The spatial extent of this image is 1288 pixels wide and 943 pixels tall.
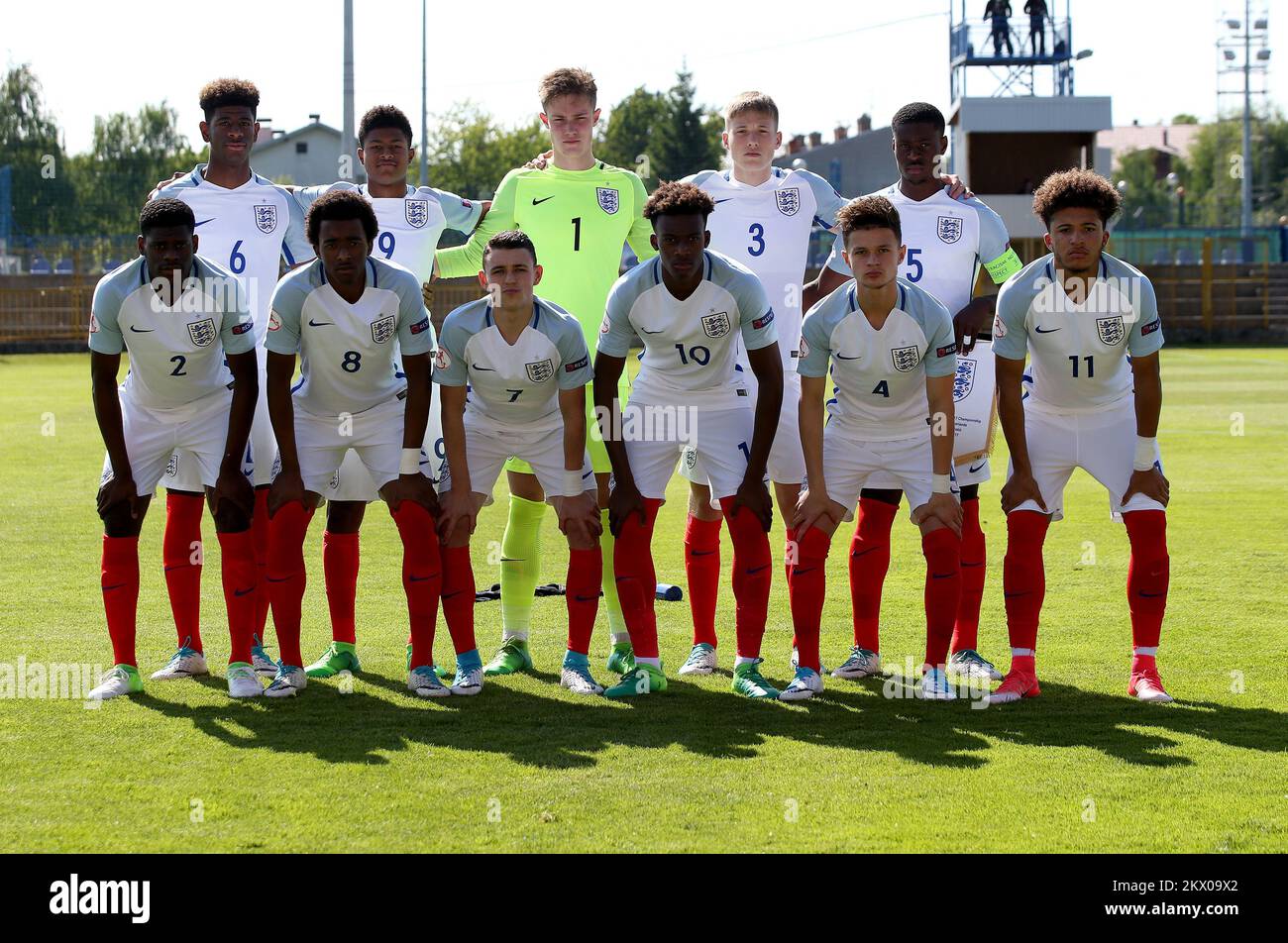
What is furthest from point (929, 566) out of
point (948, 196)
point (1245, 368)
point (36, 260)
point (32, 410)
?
point (36, 260)

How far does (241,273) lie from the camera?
A: 7465 mm

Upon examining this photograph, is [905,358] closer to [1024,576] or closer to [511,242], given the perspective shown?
[1024,576]

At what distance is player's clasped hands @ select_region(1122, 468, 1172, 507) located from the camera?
6.45 meters

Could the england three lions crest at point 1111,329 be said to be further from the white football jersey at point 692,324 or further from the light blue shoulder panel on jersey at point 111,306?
the light blue shoulder panel on jersey at point 111,306

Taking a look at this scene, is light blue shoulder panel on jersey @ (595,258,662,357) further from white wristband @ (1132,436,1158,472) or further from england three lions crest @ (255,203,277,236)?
white wristband @ (1132,436,1158,472)

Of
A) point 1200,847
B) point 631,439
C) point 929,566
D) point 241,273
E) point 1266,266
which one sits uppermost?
point 1266,266

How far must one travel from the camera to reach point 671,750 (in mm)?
5602

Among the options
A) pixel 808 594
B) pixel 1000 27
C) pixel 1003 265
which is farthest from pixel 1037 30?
pixel 808 594

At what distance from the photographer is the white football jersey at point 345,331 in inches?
259

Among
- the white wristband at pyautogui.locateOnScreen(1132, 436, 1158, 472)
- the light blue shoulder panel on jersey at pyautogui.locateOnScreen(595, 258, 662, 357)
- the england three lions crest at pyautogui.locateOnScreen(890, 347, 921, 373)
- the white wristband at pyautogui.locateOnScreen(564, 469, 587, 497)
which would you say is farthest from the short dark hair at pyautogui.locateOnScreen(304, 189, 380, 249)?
the white wristband at pyautogui.locateOnScreen(1132, 436, 1158, 472)

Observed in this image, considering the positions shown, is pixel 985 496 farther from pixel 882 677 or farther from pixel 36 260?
pixel 36 260

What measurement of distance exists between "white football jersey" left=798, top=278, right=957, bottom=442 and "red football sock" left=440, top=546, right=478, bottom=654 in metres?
1.71

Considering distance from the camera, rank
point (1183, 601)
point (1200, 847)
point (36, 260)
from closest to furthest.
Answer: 1. point (1200, 847)
2. point (1183, 601)
3. point (36, 260)

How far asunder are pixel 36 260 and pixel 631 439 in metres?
42.6
